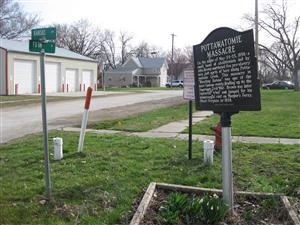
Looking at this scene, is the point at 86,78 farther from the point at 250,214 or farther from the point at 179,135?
the point at 250,214

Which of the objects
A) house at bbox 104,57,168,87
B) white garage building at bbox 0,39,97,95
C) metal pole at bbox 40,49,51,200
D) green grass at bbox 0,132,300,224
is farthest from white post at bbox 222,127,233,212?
house at bbox 104,57,168,87

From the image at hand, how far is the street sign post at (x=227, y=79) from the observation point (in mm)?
4668

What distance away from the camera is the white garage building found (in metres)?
36.8

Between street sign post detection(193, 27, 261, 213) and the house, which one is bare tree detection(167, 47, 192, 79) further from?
street sign post detection(193, 27, 261, 213)

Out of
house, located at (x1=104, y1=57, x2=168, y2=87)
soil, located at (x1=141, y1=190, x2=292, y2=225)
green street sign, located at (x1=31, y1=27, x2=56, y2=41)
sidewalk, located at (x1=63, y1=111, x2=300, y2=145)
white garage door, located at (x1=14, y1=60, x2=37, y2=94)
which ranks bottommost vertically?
soil, located at (x1=141, y1=190, x2=292, y2=225)

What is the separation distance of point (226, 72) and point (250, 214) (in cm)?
165

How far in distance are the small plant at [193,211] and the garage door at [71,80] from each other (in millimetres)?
43310

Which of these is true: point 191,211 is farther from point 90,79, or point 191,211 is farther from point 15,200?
point 90,79

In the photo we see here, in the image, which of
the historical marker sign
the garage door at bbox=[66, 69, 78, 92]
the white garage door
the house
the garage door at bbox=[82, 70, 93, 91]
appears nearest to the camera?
the historical marker sign

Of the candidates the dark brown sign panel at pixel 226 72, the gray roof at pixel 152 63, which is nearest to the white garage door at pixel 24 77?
the dark brown sign panel at pixel 226 72

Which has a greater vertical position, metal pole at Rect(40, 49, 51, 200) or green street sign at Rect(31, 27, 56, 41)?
green street sign at Rect(31, 27, 56, 41)

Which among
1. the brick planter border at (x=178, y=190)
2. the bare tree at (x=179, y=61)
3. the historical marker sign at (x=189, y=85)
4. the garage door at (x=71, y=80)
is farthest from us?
the bare tree at (x=179, y=61)

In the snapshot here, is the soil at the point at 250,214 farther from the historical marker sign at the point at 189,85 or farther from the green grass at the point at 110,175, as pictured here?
the historical marker sign at the point at 189,85

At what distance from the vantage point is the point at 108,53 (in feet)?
356
